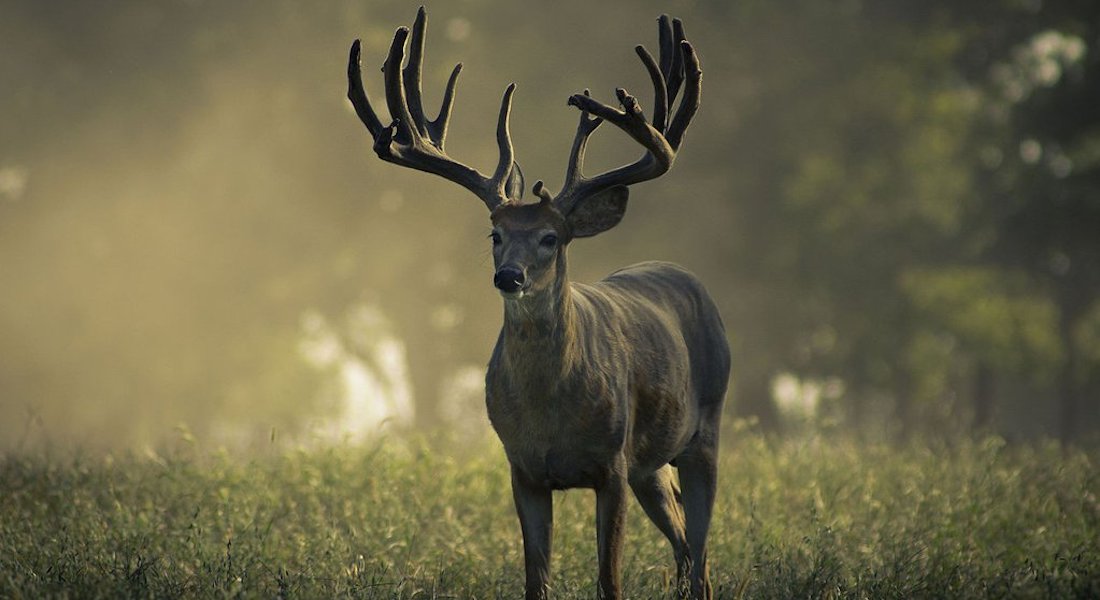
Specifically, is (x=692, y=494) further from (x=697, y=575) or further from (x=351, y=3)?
(x=351, y=3)

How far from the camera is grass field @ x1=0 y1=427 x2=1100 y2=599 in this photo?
693 centimetres

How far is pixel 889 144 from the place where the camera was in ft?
93.8

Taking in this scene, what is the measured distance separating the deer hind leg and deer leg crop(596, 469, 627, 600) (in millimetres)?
1148

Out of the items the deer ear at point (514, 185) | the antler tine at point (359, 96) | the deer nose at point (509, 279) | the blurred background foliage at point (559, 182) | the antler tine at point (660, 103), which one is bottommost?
the deer nose at point (509, 279)

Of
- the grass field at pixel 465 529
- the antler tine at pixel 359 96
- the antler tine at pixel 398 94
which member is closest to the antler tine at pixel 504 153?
the antler tine at pixel 398 94

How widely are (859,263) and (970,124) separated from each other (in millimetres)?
4282

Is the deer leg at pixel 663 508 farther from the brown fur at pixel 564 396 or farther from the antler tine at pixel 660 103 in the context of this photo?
the antler tine at pixel 660 103

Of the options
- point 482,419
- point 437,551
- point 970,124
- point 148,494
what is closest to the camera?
point 437,551

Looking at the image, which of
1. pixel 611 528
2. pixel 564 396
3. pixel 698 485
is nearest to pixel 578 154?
pixel 564 396

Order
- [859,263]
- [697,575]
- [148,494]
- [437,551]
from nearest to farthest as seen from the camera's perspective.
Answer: [697,575], [437,551], [148,494], [859,263]

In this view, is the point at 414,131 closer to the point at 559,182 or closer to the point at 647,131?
the point at 647,131

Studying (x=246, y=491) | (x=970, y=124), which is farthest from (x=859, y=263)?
(x=246, y=491)

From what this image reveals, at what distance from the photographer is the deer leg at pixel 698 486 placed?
25.6ft

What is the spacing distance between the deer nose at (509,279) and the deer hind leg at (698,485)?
79.5 inches
